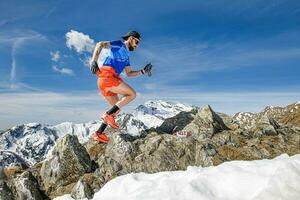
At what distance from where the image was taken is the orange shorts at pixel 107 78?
47.7 feet

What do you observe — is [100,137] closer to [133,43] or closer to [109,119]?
[109,119]

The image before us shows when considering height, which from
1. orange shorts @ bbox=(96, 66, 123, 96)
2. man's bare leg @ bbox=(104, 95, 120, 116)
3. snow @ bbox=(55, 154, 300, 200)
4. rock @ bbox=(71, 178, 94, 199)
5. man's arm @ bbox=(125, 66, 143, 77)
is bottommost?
rock @ bbox=(71, 178, 94, 199)

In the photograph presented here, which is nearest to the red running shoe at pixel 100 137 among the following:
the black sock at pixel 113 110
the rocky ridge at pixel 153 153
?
the black sock at pixel 113 110

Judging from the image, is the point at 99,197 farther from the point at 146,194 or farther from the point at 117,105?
the point at 117,105

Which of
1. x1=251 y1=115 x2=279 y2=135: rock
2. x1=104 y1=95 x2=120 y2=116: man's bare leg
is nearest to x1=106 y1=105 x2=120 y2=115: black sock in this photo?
x1=104 y1=95 x2=120 y2=116: man's bare leg

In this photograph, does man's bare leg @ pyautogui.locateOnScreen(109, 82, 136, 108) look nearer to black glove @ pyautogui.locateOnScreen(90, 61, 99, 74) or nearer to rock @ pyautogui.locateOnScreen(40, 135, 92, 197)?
black glove @ pyautogui.locateOnScreen(90, 61, 99, 74)

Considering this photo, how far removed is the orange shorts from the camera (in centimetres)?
1455

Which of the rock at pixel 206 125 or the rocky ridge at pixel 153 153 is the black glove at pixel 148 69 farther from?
the rock at pixel 206 125

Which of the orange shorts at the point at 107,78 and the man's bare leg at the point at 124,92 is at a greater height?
the orange shorts at the point at 107,78

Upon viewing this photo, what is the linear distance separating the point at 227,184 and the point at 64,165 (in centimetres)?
3356

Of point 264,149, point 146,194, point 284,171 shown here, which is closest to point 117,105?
point 146,194

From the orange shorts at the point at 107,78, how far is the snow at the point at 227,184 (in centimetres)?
506

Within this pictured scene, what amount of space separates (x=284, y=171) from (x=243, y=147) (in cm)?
2988

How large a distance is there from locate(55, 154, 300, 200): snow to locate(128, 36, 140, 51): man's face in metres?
5.74
